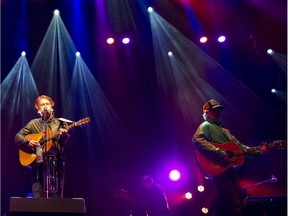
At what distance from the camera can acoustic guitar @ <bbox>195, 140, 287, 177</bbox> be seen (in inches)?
223

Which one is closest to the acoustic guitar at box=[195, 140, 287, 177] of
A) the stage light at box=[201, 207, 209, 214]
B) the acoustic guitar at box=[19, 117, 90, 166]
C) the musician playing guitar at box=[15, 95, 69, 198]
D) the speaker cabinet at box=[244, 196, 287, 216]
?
the speaker cabinet at box=[244, 196, 287, 216]

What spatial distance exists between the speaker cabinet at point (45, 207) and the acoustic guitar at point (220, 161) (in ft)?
6.37

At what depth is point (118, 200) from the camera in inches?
379

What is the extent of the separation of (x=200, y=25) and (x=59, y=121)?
204 inches

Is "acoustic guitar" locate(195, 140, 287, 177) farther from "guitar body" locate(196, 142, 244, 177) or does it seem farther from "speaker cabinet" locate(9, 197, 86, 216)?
"speaker cabinet" locate(9, 197, 86, 216)

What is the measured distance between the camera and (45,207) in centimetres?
452

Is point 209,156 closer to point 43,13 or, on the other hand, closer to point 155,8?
point 155,8

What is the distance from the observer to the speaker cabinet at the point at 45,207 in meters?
4.45

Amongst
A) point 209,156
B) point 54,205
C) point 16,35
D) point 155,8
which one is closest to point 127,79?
point 155,8

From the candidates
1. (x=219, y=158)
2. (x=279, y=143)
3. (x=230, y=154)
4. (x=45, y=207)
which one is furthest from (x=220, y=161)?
(x=45, y=207)

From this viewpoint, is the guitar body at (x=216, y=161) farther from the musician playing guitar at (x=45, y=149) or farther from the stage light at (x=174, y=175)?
the stage light at (x=174, y=175)

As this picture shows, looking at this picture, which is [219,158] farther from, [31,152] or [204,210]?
[204,210]

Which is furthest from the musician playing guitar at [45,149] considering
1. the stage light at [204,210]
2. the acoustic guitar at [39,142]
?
the stage light at [204,210]

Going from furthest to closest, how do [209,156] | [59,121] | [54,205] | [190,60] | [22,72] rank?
[190,60] → [22,72] → [59,121] → [209,156] → [54,205]
